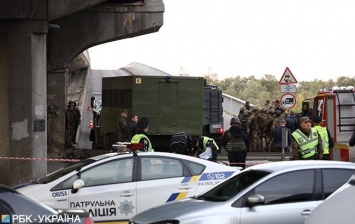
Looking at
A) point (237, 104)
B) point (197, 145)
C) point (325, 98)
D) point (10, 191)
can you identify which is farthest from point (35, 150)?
point (237, 104)

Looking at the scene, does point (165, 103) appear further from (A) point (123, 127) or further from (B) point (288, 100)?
(B) point (288, 100)

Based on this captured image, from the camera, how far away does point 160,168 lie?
12141 mm

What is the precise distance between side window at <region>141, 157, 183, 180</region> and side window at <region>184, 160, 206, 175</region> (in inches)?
5.7

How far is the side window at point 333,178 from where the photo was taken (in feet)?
32.2

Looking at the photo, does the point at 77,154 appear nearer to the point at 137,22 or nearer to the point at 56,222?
the point at 137,22

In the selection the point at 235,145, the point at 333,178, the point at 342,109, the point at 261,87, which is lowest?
the point at 333,178

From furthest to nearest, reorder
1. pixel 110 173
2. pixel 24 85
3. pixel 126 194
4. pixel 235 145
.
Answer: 1. pixel 24 85
2. pixel 235 145
3. pixel 110 173
4. pixel 126 194

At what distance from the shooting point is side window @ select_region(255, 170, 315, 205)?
9.62 m

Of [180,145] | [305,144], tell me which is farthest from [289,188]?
[180,145]

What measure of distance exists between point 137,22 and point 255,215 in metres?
21.7

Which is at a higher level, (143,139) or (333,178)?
(143,139)

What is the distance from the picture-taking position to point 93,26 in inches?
1163

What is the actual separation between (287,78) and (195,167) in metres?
13.5

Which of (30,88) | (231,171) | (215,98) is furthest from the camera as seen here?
(215,98)
